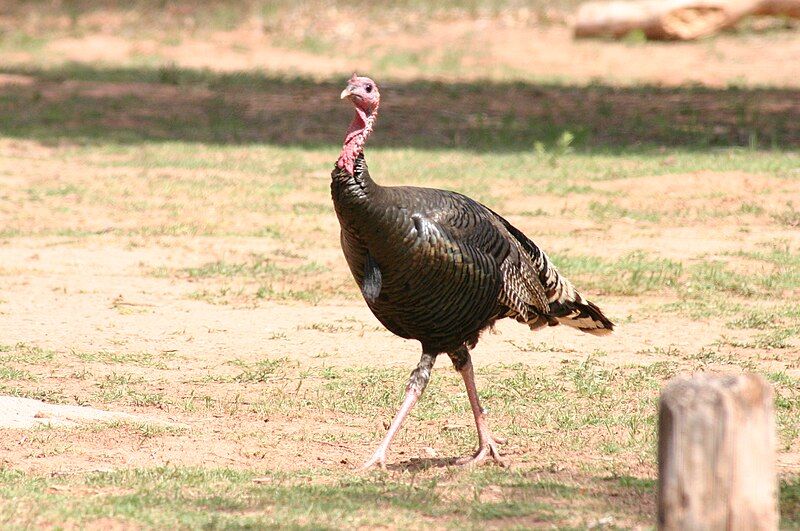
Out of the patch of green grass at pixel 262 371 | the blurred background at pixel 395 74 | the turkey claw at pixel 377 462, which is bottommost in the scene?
the blurred background at pixel 395 74

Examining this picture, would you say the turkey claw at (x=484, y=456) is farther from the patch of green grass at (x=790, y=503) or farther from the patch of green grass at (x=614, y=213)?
the patch of green grass at (x=614, y=213)

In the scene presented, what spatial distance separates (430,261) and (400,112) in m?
12.2

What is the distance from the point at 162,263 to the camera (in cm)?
1072

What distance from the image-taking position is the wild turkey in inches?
229

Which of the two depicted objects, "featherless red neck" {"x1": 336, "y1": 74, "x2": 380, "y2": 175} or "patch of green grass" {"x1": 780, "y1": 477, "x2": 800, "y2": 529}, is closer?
"patch of green grass" {"x1": 780, "y1": 477, "x2": 800, "y2": 529}

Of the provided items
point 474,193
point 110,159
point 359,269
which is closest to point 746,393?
point 359,269

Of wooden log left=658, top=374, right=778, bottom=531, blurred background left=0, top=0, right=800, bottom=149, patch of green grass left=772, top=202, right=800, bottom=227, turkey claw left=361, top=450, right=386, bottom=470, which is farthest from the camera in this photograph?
blurred background left=0, top=0, right=800, bottom=149

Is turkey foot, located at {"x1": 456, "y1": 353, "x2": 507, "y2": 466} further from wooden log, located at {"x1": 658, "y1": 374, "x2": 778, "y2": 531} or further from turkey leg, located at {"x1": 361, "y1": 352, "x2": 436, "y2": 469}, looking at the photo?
wooden log, located at {"x1": 658, "y1": 374, "x2": 778, "y2": 531}

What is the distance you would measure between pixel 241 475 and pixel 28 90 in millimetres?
14189

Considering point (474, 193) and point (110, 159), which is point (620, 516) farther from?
point (110, 159)

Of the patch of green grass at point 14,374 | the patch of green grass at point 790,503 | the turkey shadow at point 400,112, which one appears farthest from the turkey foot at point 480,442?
the turkey shadow at point 400,112

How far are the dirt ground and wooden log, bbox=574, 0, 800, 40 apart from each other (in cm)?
527

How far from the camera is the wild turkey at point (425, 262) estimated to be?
5.80 meters

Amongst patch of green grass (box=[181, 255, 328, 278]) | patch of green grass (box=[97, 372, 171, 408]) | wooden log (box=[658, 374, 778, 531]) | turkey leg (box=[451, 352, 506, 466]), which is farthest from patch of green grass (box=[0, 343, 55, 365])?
wooden log (box=[658, 374, 778, 531])
